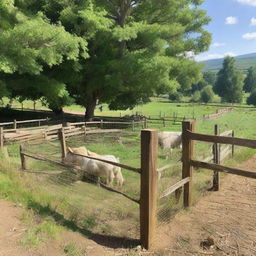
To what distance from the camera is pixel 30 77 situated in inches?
738

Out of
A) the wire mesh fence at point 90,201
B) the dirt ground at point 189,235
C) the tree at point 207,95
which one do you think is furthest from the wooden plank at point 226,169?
the tree at point 207,95

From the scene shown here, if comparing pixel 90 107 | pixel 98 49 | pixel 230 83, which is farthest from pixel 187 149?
pixel 230 83

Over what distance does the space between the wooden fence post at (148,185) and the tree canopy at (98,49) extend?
A: 33.6ft

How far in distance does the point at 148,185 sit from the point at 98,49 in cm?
1832

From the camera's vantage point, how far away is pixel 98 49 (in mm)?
21594

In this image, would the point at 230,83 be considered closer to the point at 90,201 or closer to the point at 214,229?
the point at 90,201

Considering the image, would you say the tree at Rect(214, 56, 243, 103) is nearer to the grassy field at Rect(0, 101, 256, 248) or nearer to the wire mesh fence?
the grassy field at Rect(0, 101, 256, 248)

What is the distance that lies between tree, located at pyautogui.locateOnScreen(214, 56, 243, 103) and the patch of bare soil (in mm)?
93480

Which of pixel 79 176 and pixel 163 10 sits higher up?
pixel 163 10

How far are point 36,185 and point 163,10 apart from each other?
19571mm

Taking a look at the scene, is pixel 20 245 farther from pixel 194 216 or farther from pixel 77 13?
pixel 77 13

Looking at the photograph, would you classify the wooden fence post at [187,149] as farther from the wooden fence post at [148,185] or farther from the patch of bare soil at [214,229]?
the wooden fence post at [148,185]

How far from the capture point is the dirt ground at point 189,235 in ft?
13.9

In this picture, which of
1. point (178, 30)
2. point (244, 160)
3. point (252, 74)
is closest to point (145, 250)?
point (244, 160)
